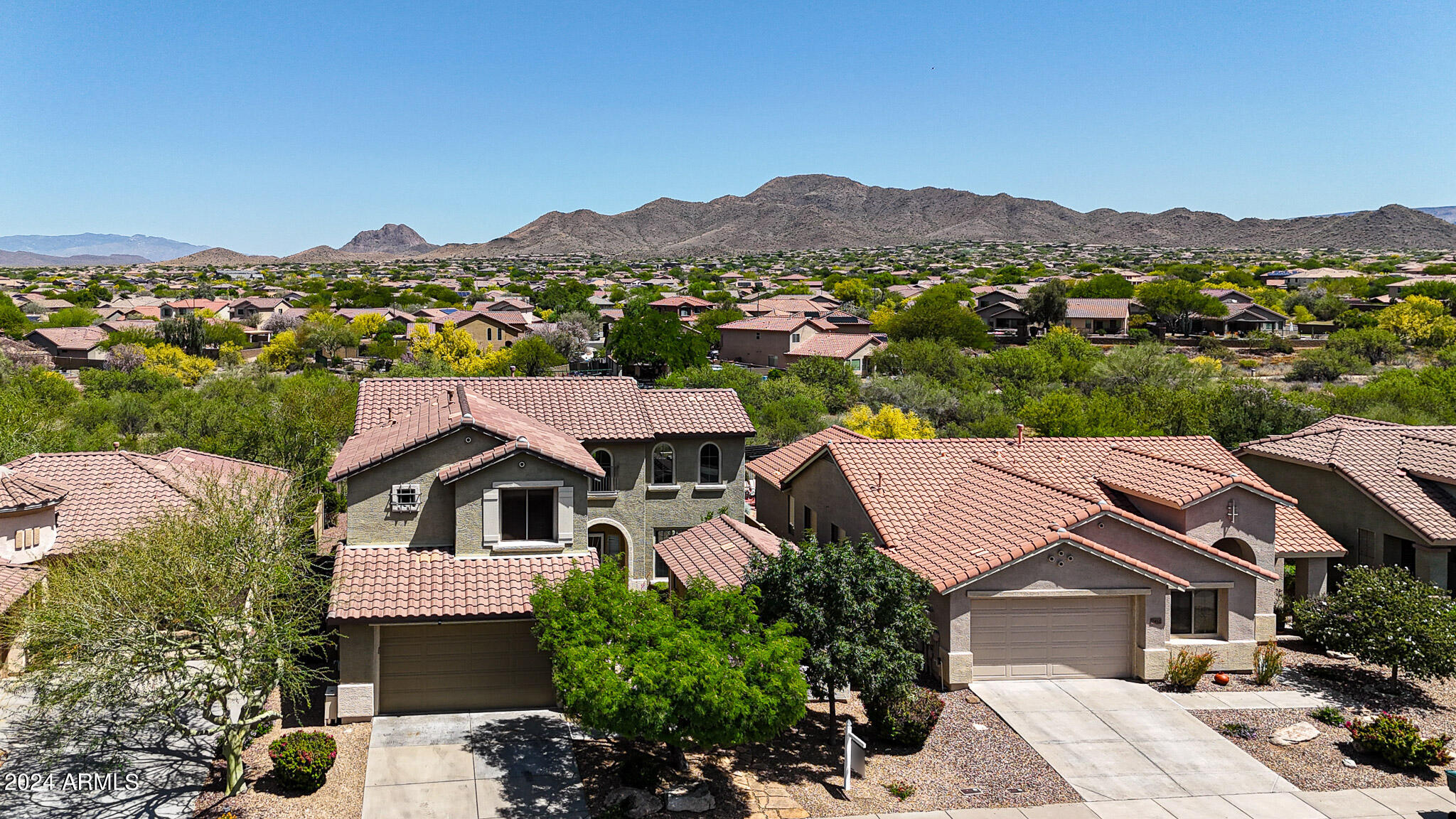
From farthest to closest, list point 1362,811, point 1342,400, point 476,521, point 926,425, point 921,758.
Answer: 1. point 1342,400
2. point 926,425
3. point 476,521
4. point 921,758
5. point 1362,811

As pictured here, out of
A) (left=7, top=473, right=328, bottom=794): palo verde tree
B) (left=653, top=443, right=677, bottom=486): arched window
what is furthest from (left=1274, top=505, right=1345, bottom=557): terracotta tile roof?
(left=7, top=473, right=328, bottom=794): palo verde tree

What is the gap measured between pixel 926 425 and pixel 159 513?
120 feet

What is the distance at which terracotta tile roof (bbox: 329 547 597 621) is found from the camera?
20.2m

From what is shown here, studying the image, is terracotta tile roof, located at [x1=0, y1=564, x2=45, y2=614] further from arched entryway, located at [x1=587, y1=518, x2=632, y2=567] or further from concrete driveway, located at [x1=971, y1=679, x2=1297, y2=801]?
concrete driveway, located at [x1=971, y1=679, x2=1297, y2=801]

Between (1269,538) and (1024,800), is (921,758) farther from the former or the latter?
(1269,538)

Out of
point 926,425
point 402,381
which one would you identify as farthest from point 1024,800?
point 926,425

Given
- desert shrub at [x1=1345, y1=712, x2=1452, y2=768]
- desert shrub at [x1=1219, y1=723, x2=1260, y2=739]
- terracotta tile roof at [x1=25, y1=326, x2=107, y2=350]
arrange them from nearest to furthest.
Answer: desert shrub at [x1=1345, y1=712, x2=1452, y2=768] < desert shrub at [x1=1219, y1=723, x2=1260, y2=739] < terracotta tile roof at [x1=25, y1=326, x2=107, y2=350]

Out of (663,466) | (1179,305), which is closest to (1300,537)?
(663,466)

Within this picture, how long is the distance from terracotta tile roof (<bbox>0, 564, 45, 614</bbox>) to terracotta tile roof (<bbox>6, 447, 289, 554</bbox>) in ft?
3.24

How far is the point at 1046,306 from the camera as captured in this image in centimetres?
10500

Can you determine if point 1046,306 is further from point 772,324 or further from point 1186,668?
point 1186,668

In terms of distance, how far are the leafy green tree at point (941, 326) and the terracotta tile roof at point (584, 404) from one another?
205 feet

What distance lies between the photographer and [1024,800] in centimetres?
1736

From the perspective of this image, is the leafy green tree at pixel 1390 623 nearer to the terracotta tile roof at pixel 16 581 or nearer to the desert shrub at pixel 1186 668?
the desert shrub at pixel 1186 668
